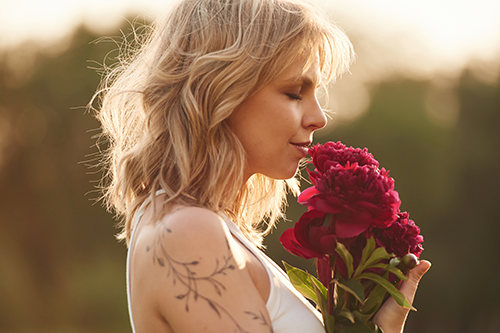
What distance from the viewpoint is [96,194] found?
1157 centimetres

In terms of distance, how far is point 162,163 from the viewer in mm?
1783

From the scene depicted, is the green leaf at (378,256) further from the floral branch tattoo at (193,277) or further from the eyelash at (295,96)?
the eyelash at (295,96)

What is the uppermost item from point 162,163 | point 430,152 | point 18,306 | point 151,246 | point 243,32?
point 243,32

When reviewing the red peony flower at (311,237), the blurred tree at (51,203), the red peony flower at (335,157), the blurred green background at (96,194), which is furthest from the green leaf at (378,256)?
the blurred tree at (51,203)

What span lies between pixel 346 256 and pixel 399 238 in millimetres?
252

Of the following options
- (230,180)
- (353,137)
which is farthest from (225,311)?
(353,137)

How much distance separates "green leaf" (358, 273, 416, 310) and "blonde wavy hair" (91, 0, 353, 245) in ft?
1.96

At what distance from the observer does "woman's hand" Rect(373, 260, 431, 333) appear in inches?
69.2

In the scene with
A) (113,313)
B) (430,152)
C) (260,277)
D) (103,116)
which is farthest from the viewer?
(430,152)

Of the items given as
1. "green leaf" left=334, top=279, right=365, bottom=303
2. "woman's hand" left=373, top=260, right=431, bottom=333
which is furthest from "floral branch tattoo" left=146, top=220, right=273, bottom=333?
"woman's hand" left=373, top=260, right=431, bottom=333

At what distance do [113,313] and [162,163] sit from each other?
9.70m

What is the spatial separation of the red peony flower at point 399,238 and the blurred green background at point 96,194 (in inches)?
340

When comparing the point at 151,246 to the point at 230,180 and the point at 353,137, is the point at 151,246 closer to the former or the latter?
the point at 230,180

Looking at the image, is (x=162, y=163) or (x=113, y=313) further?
(x=113, y=313)
